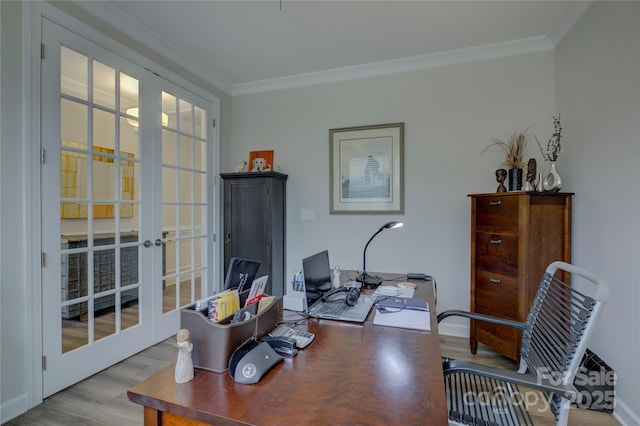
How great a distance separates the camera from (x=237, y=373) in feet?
2.95

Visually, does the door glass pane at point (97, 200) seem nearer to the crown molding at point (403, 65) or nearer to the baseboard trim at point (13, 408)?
the baseboard trim at point (13, 408)

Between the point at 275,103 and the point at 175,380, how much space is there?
10.5ft

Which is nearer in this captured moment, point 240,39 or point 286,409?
point 286,409

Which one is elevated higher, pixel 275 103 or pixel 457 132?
pixel 275 103

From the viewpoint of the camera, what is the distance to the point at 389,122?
3.11 m

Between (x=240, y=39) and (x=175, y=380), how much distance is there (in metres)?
2.74

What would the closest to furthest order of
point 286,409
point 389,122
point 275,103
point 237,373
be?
point 286,409 < point 237,373 < point 389,122 < point 275,103

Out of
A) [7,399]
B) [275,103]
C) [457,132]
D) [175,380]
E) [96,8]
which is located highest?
[96,8]

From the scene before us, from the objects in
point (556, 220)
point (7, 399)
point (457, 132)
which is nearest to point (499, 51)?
point (457, 132)

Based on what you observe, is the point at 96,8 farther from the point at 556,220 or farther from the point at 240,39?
the point at 556,220

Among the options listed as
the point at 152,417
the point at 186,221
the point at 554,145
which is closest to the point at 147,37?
the point at 186,221

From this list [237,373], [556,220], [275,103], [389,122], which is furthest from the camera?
[275,103]

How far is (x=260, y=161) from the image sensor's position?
3.51 metres

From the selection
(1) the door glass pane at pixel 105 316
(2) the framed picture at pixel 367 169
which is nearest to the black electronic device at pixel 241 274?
(1) the door glass pane at pixel 105 316
